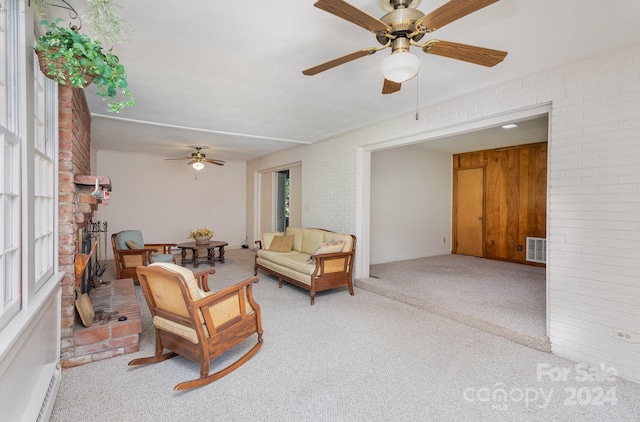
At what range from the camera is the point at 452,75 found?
2922mm

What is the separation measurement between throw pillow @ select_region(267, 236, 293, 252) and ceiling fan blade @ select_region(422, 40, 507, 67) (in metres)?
4.15

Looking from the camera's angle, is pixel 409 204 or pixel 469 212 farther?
pixel 469 212

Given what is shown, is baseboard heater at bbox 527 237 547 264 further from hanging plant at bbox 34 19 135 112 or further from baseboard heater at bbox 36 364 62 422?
baseboard heater at bbox 36 364 62 422

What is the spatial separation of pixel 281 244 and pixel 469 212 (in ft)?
14.6

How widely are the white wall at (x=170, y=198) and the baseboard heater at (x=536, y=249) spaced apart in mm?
6906

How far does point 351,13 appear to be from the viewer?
1546 mm

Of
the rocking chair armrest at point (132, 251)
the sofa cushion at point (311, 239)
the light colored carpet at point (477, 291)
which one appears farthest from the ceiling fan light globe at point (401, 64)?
the rocking chair armrest at point (132, 251)

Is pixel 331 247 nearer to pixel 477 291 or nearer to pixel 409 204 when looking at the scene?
pixel 477 291

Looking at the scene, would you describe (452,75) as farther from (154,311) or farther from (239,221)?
(239,221)

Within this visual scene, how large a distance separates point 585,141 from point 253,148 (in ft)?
18.5

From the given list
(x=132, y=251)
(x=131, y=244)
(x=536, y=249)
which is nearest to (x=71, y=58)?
(x=132, y=251)

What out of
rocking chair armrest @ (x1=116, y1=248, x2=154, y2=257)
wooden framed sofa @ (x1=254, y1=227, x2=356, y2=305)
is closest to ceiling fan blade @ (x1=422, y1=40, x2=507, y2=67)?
wooden framed sofa @ (x1=254, y1=227, x2=356, y2=305)

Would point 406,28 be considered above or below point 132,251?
above

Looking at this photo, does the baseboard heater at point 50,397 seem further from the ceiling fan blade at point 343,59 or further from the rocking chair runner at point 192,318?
the ceiling fan blade at point 343,59
